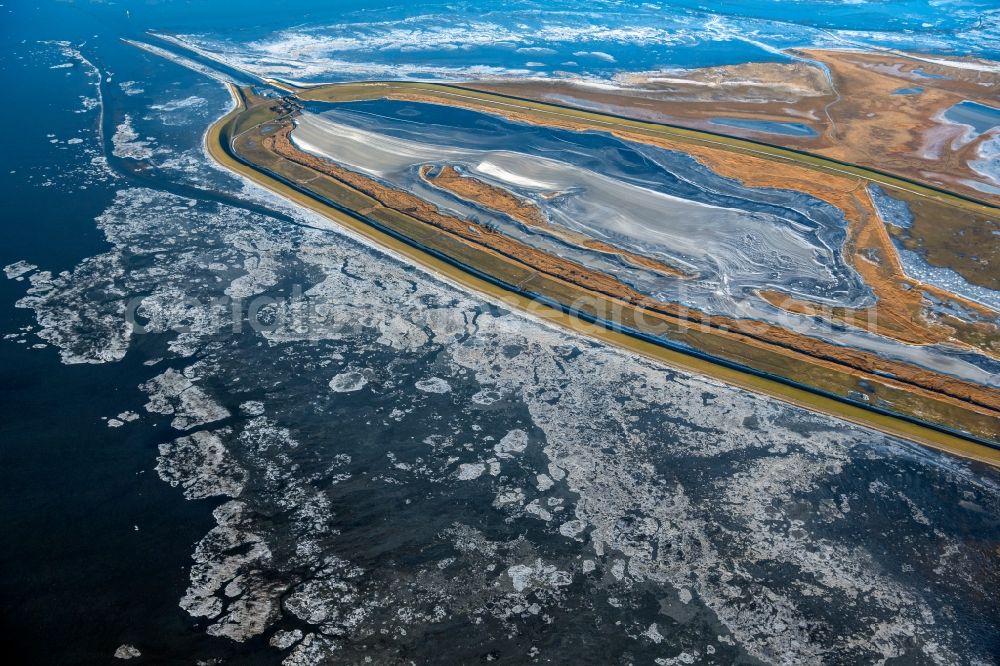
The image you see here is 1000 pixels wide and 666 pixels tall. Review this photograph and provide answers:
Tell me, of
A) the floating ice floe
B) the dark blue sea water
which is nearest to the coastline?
the dark blue sea water

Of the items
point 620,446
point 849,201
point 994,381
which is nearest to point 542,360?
point 620,446

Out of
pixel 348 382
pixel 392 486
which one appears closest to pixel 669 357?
pixel 392 486

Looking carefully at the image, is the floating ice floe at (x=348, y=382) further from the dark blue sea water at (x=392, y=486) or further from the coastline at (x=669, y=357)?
the coastline at (x=669, y=357)

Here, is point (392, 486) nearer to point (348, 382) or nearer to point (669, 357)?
point (348, 382)

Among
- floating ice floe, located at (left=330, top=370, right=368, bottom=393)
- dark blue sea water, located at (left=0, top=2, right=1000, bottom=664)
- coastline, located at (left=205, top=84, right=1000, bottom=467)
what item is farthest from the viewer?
floating ice floe, located at (left=330, top=370, right=368, bottom=393)

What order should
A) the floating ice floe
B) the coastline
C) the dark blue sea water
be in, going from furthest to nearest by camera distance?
the floating ice floe < the coastline < the dark blue sea water

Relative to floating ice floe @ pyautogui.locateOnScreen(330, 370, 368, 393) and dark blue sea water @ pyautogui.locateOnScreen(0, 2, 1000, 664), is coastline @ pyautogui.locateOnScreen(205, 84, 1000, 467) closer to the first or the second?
dark blue sea water @ pyautogui.locateOnScreen(0, 2, 1000, 664)

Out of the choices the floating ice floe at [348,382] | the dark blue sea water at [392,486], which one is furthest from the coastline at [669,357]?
the floating ice floe at [348,382]
